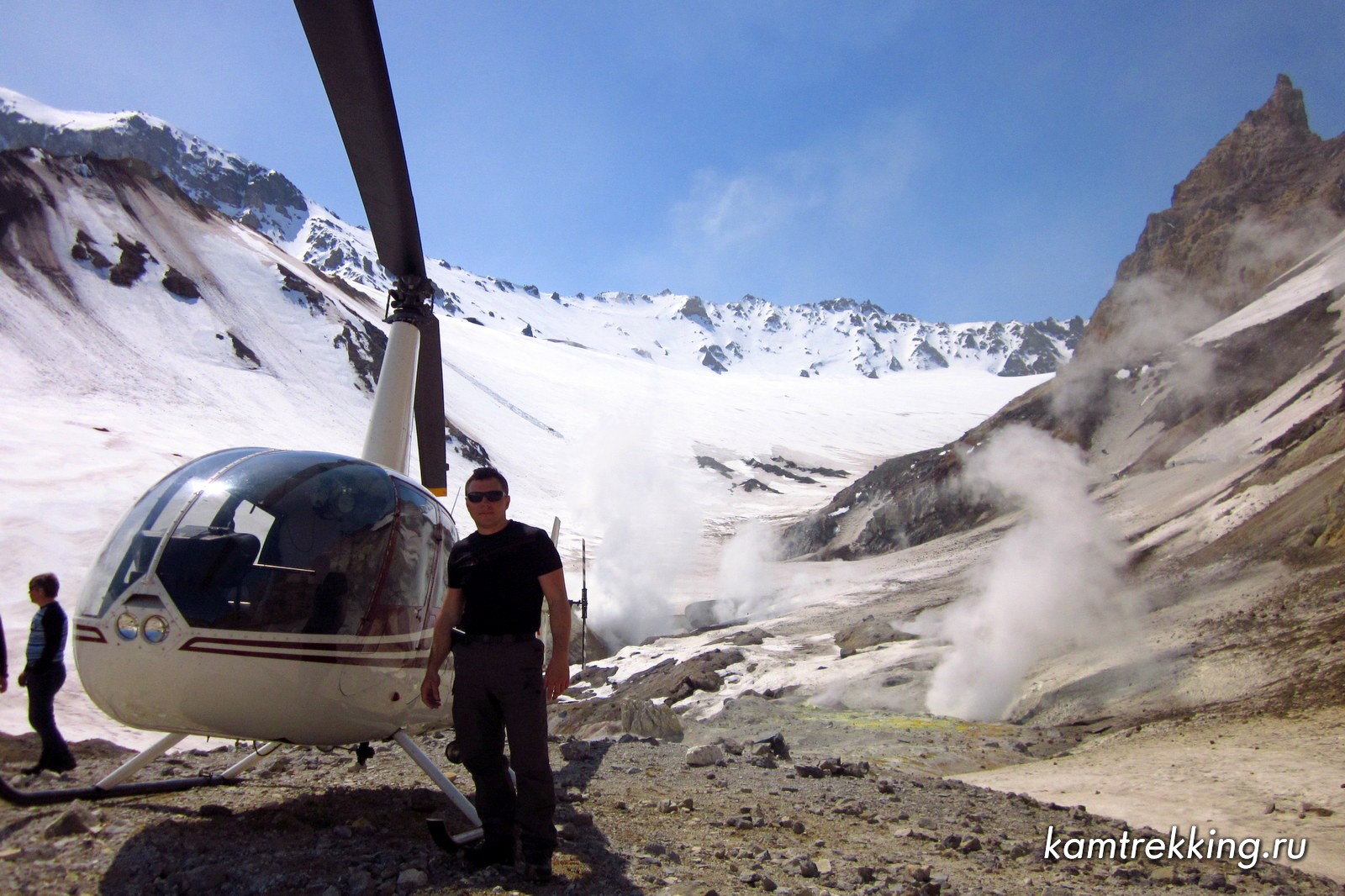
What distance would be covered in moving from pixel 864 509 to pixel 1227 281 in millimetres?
25733

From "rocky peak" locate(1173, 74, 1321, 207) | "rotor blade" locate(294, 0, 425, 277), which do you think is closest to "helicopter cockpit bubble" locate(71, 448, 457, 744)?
"rotor blade" locate(294, 0, 425, 277)

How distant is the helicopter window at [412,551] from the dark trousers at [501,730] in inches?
28.7

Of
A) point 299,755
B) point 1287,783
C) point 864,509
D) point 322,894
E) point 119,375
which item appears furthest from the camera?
point 864,509

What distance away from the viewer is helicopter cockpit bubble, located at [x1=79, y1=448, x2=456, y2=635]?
3.84 metres

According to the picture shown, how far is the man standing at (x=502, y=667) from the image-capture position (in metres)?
3.81

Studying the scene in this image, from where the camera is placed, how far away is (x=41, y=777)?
5711 mm

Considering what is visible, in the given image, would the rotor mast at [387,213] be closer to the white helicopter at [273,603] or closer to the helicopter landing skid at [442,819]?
the white helicopter at [273,603]

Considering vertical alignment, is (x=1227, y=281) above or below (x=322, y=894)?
above

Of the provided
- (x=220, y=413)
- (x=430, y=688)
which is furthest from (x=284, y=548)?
(x=220, y=413)

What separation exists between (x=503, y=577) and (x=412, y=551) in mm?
985

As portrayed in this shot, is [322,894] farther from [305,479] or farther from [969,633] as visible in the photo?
[969,633]

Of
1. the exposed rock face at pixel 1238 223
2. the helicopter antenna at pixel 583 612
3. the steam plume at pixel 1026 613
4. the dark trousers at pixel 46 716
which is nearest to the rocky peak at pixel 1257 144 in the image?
the exposed rock face at pixel 1238 223

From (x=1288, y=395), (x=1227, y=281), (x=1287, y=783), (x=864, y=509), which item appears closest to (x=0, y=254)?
(x=864, y=509)
